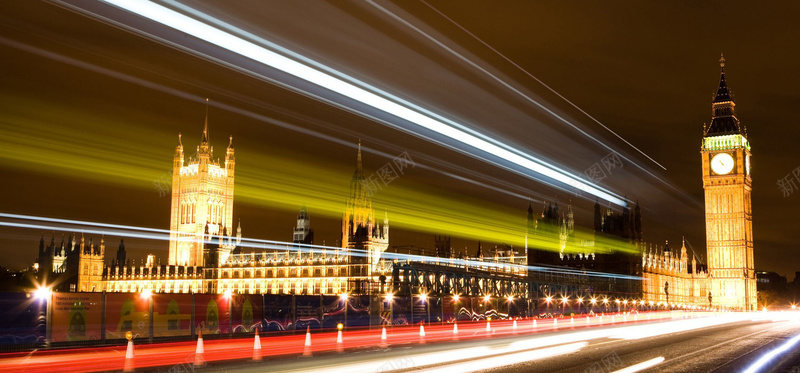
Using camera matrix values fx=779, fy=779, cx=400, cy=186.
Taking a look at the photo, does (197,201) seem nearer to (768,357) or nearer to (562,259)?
(562,259)

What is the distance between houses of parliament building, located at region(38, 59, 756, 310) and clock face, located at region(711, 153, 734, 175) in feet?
0.51

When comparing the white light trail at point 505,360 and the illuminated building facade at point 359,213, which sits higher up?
the illuminated building facade at point 359,213

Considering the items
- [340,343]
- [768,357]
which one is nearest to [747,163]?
[768,357]

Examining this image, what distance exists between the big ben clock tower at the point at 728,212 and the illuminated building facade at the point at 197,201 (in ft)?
299

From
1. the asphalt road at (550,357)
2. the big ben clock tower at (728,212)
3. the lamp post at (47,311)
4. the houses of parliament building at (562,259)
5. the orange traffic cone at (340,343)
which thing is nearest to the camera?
the asphalt road at (550,357)

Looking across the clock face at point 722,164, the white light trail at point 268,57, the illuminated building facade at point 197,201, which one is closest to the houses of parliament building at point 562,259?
the clock face at point 722,164

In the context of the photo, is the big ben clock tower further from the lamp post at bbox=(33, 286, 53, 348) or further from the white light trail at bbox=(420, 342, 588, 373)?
the lamp post at bbox=(33, 286, 53, 348)

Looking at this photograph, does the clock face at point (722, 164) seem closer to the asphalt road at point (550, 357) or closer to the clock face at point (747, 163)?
the clock face at point (747, 163)

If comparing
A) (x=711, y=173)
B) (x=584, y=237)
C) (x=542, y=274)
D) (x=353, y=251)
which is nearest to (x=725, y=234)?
(x=711, y=173)

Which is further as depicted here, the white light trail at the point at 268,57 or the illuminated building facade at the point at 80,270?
the illuminated building facade at the point at 80,270

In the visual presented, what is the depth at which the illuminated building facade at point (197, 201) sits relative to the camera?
16088cm

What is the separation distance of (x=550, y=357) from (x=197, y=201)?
147757 mm

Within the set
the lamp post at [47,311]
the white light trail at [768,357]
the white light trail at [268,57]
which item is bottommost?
the white light trail at [768,357]

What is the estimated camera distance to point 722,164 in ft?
413
